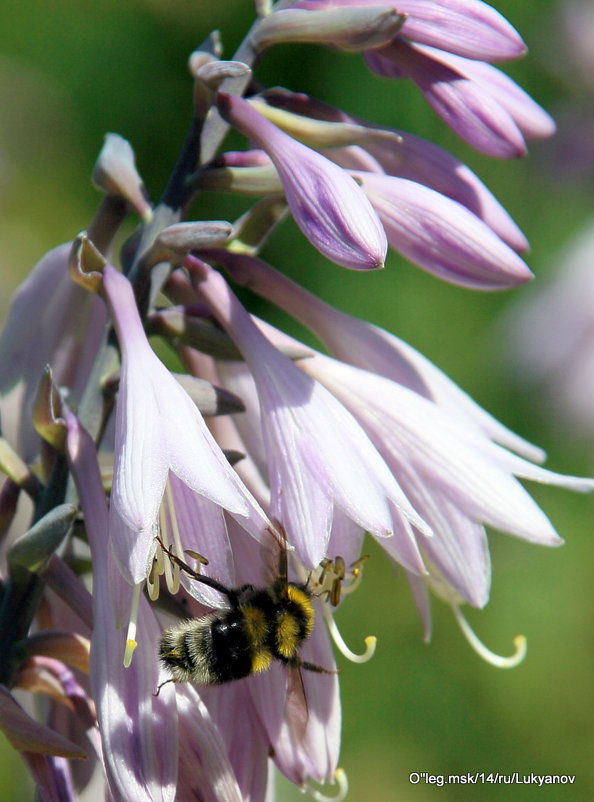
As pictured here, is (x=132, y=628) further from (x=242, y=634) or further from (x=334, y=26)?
(x=334, y=26)

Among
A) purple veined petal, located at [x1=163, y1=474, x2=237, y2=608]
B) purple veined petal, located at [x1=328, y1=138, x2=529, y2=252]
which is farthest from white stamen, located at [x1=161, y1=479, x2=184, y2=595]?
purple veined petal, located at [x1=328, y1=138, x2=529, y2=252]

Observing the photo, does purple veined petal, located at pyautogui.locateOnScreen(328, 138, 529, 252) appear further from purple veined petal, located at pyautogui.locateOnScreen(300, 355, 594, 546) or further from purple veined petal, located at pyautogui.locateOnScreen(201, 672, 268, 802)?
purple veined petal, located at pyautogui.locateOnScreen(201, 672, 268, 802)

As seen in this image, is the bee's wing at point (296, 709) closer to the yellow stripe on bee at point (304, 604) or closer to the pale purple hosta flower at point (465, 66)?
the yellow stripe on bee at point (304, 604)

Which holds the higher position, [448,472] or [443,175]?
[443,175]

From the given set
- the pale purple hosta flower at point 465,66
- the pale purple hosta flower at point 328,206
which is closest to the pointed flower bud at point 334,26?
the pale purple hosta flower at point 465,66

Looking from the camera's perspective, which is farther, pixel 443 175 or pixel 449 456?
pixel 443 175

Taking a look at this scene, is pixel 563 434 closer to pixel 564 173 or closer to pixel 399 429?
pixel 564 173

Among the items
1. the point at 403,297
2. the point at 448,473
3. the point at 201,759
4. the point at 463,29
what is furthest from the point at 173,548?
the point at 403,297
